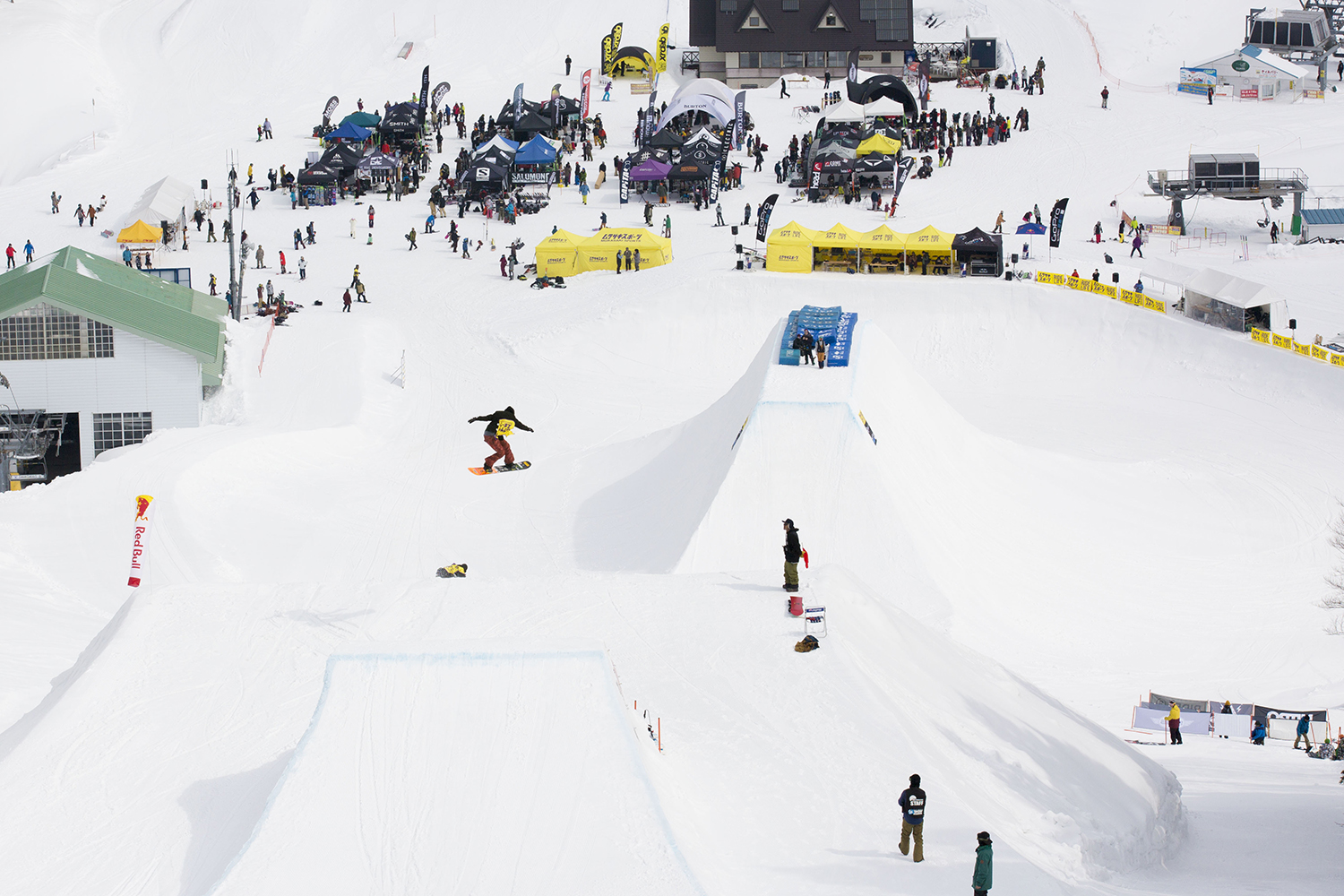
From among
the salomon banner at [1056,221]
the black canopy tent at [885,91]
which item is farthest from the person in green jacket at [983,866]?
the black canopy tent at [885,91]

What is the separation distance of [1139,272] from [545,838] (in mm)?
31350

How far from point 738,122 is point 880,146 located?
609 cm

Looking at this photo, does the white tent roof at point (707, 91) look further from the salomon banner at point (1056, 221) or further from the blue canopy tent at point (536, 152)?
the salomon banner at point (1056, 221)

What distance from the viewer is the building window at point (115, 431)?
32.5 m

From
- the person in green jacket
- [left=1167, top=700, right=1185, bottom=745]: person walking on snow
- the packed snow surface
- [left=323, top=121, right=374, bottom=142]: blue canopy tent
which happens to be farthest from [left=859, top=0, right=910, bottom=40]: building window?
the person in green jacket

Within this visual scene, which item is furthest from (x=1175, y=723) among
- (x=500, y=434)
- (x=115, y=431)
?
(x=115, y=431)

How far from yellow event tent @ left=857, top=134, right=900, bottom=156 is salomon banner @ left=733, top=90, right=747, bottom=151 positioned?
5323 mm

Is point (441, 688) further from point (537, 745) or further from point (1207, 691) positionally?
point (1207, 691)

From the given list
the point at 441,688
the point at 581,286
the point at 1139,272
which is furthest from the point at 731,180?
the point at 441,688

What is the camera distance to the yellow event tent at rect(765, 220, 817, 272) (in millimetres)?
39375

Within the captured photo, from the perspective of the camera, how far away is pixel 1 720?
58.5 feet

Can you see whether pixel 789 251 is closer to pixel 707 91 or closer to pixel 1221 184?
pixel 1221 184

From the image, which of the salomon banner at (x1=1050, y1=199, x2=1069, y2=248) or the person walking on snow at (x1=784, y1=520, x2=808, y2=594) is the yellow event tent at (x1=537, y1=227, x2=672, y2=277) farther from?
the person walking on snow at (x1=784, y1=520, x2=808, y2=594)

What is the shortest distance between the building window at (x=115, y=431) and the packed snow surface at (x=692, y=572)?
189 cm
